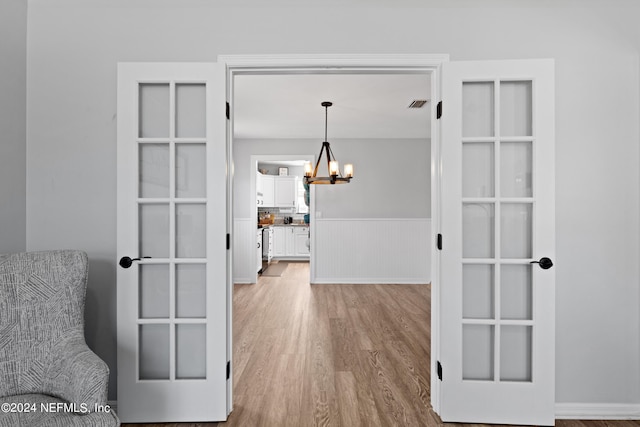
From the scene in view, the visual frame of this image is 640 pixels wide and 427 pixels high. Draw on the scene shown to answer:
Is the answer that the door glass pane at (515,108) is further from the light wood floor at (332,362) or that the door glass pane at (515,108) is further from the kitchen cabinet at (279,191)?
the kitchen cabinet at (279,191)

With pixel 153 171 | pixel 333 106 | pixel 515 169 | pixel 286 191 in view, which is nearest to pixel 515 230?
pixel 515 169

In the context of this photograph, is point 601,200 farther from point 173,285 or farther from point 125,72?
point 125,72

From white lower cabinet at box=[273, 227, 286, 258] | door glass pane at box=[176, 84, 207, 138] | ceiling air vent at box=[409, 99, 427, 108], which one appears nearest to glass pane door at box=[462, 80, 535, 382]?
door glass pane at box=[176, 84, 207, 138]

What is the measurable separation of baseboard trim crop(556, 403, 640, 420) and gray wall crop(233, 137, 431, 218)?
4077mm

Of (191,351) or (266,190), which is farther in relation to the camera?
(266,190)

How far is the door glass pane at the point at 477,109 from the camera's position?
2057mm

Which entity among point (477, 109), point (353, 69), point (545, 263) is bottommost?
point (545, 263)

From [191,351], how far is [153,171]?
3.53 ft

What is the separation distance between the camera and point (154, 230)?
2070 millimetres

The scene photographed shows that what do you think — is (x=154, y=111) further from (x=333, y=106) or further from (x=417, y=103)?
(x=417, y=103)

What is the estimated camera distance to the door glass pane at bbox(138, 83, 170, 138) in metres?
2.05

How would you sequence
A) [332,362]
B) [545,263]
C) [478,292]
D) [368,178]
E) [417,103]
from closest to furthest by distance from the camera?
[545,263] → [478,292] → [332,362] → [417,103] → [368,178]

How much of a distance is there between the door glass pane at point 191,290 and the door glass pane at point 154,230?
0.49 feet

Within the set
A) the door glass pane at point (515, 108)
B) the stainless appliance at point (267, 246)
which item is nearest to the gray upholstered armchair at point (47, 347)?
the door glass pane at point (515, 108)
